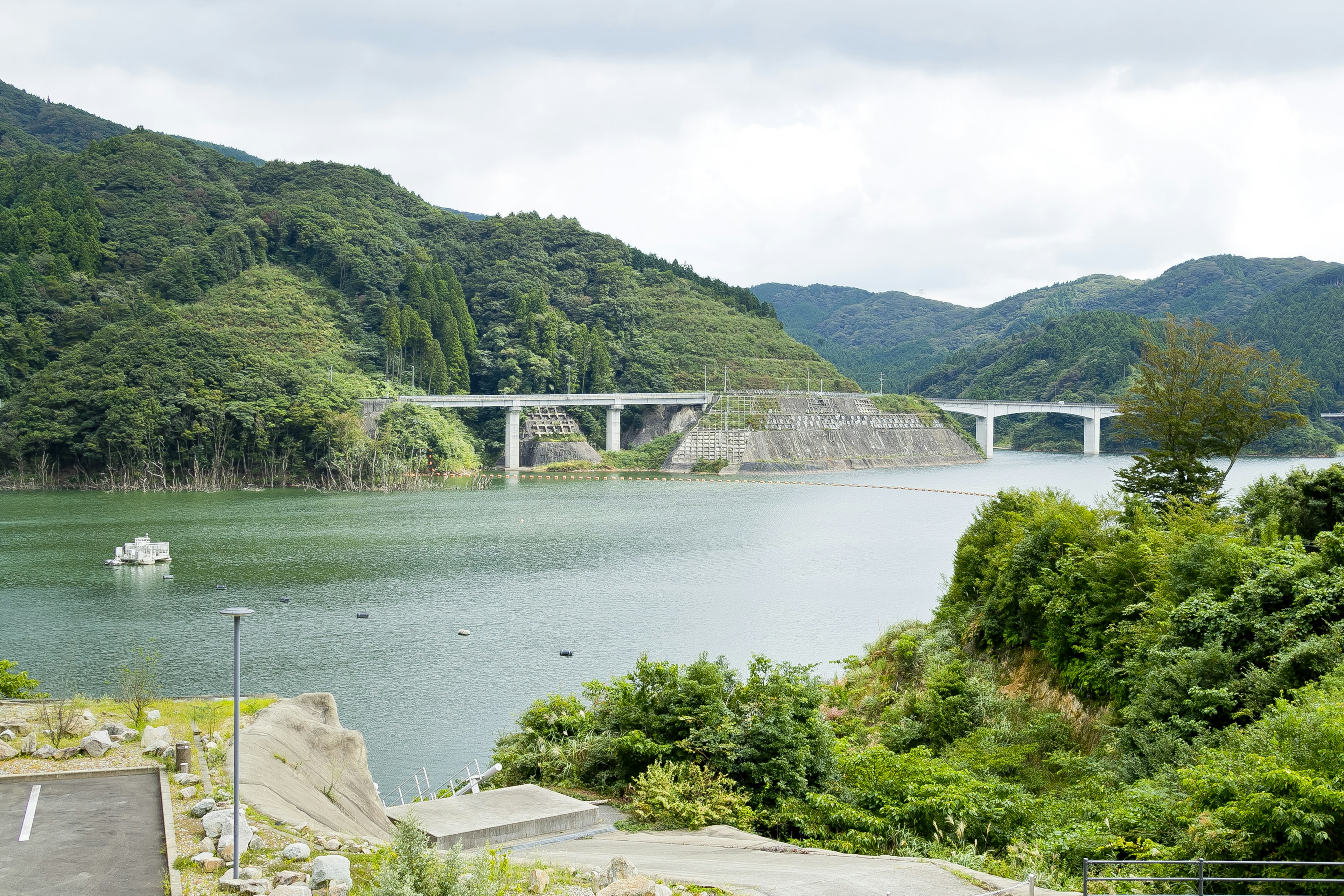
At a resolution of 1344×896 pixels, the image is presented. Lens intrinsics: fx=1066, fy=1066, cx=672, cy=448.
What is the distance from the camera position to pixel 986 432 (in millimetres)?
127875

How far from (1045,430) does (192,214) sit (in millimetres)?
A: 110778

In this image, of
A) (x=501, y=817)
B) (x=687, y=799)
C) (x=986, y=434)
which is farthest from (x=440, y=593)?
(x=986, y=434)

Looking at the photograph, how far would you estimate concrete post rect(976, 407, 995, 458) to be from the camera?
12594 centimetres

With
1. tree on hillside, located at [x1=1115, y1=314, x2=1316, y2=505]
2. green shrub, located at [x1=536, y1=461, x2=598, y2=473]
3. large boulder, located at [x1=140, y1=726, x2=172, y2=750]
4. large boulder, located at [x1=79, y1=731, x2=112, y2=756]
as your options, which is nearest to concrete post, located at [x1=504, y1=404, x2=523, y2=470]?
green shrub, located at [x1=536, y1=461, x2=598, y2=473]

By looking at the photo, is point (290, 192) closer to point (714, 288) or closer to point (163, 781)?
point (714, 288)

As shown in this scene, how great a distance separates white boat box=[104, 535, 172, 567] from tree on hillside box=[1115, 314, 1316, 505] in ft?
117

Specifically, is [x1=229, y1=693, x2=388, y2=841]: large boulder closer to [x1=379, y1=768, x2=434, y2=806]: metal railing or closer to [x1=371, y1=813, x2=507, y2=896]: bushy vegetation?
[x1=379, y1=768, x2=434, y2=806]: metal railing

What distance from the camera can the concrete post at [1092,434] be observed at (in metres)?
128

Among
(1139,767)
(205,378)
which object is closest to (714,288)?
(205,378)

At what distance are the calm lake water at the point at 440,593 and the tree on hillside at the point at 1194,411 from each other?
543cm

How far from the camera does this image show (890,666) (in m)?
24.6

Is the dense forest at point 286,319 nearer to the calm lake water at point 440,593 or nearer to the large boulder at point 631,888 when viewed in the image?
the calm lake water at point 440,593

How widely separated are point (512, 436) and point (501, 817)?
291 ft

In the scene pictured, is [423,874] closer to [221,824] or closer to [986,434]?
[221,824]
